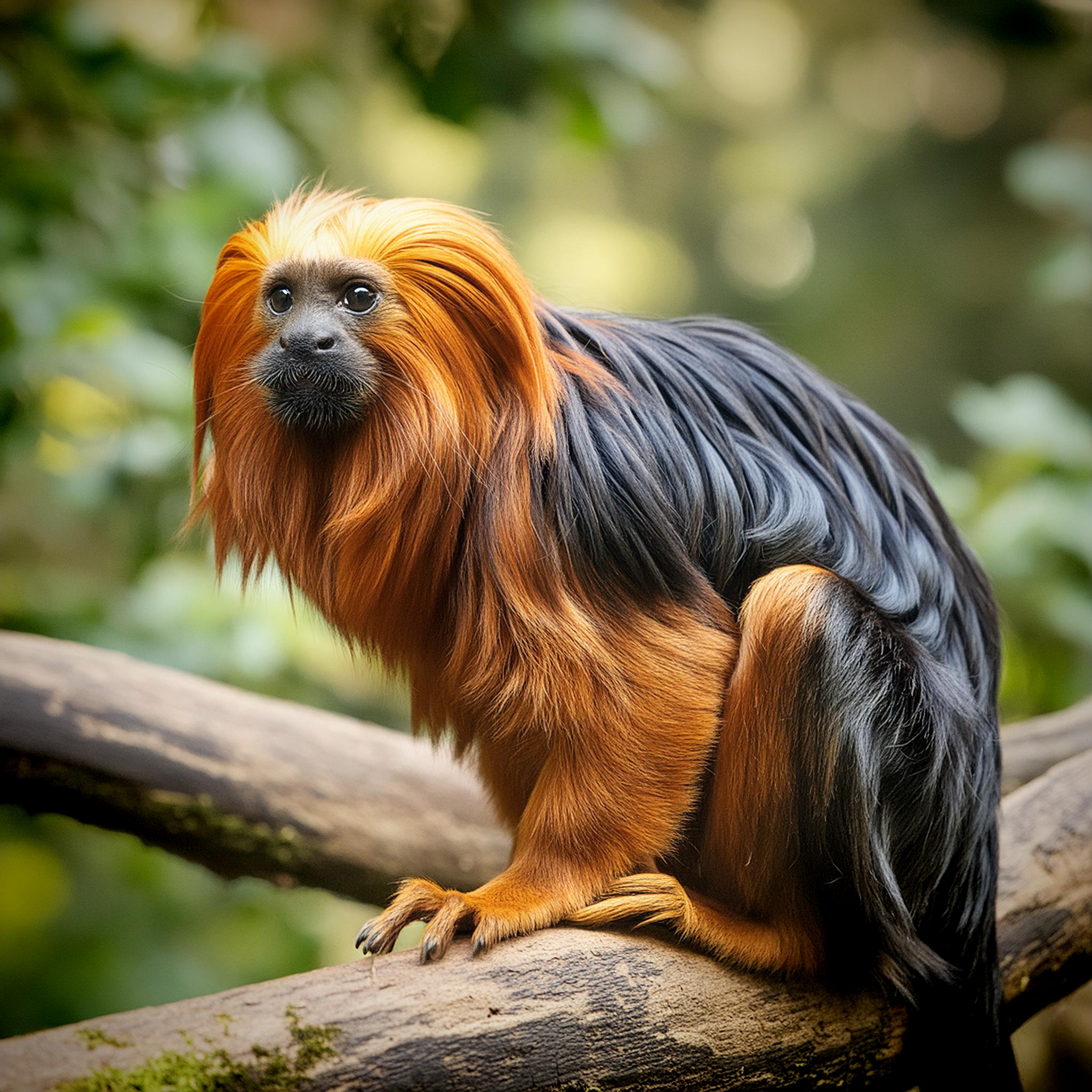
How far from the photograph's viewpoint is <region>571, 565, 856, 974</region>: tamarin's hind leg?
1.57 metres

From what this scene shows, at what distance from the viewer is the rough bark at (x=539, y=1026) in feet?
4.38

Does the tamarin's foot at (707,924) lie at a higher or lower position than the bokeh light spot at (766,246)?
lower

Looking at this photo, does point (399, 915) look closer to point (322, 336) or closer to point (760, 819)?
point (760, 819)

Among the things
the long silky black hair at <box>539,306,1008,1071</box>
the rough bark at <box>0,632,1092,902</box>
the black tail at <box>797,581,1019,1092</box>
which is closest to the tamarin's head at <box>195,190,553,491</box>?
the long silky black hair at <box>539,306,1008,1071</box>

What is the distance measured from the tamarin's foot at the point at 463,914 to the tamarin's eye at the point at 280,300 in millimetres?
902

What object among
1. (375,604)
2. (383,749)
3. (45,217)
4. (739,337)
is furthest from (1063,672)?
(45,217)

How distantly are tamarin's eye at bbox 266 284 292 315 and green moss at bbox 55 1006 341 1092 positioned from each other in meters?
1.02

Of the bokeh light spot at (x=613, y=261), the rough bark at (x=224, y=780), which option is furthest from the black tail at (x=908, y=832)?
the bokeh light spot at (x=613, y=261)

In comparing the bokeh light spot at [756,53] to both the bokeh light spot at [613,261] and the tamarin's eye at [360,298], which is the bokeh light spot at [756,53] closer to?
the bokeh light spot at [613,261]

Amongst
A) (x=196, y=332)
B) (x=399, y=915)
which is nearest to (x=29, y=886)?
(x=196, y=332)

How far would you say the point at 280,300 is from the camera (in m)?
1.62

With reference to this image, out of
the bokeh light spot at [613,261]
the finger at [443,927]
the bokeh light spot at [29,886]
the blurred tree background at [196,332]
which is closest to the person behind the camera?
the finger at [443,927]

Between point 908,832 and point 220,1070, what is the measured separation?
1.06m

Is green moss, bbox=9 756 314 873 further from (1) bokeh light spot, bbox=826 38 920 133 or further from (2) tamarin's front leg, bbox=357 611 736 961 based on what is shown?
(1) bokeh light spot, bbox=826 38 920 133
